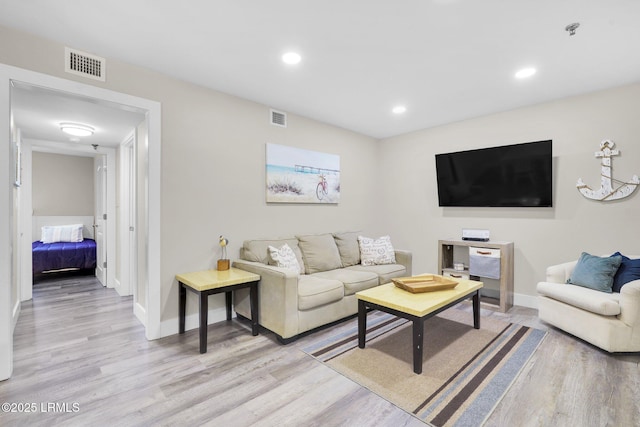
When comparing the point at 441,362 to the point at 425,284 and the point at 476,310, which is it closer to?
the point at 425,284

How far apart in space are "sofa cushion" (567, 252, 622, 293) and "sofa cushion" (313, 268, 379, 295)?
6.56 ft

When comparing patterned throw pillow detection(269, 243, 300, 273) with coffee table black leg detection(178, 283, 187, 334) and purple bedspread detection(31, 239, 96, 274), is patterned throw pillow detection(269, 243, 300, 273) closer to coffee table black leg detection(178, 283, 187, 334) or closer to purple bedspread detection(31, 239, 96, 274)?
coffee table black leg detection(178, 283, 187, 334)

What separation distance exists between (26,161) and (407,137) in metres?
5.61

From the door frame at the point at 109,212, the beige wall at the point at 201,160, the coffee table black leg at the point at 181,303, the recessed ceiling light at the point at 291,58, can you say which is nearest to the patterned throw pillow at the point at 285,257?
the beige wall at the point at 201,160

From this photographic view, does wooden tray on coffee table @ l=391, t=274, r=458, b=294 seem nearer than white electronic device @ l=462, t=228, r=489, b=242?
Yes

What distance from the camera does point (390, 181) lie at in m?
5.04

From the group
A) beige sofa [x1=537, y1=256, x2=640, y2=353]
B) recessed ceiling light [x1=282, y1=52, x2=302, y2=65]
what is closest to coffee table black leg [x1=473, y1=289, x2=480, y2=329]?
beige sofa [x1=537, y1=256, x2=640, y2=353]

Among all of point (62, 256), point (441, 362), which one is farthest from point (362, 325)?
point (62, 256)

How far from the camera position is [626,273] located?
2.69 meters

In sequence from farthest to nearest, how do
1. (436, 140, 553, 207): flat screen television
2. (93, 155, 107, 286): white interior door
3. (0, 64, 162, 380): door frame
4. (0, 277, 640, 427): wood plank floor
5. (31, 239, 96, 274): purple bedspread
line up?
(31, 239, 96, 274): purple bedspread → (93, 155, 107, 286): white interior door → (436, 140, 553, 207): flat screen television → (0, 64, 162, 380): door frame → (0, 277, 640, 427): wood plank floor

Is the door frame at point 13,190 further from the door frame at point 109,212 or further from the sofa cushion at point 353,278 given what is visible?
the door frame at point 109,212

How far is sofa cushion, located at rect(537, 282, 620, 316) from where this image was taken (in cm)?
243

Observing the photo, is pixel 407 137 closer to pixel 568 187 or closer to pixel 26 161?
pixel 568 187

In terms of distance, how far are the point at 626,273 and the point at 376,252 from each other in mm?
2428
